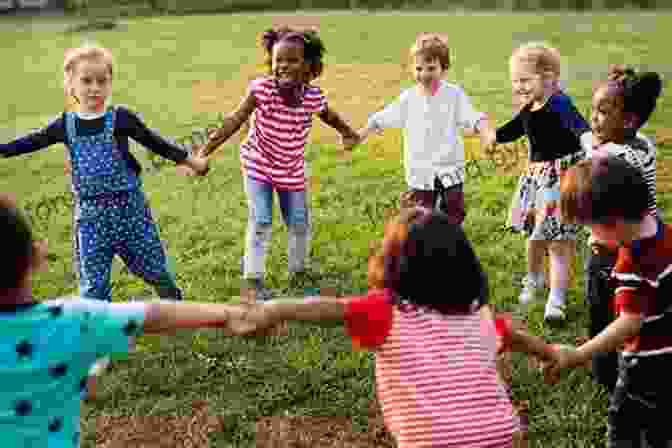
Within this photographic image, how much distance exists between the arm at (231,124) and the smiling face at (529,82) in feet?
5.04

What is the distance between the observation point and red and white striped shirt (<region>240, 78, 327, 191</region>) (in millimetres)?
5211

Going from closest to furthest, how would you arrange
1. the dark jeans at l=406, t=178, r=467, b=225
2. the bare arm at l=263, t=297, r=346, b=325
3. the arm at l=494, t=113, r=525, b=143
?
the bare arm at l=263, t=297, r=346, b=325
the arm at l=494, t=113, r=525, b=143
the dark jeans at l=406, t=178, r=467, b=225

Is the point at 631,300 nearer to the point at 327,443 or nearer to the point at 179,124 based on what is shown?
the point at 327,443

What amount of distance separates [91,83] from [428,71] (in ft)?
6.48

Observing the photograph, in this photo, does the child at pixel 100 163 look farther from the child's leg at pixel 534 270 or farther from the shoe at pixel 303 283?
the child's leg at pixel 534 270

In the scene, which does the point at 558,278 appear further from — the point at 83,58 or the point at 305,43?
the point at 83,58

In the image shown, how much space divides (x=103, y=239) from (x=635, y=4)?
63.0 feet

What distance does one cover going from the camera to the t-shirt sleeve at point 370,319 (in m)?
2.47

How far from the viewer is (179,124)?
11.1 meters

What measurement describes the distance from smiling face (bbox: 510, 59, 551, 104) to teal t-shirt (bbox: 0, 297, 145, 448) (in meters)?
3.10

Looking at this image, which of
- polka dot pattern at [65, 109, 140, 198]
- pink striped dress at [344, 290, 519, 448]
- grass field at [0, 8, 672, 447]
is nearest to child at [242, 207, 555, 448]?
pink striped dress at [344, 290, 519, 448]

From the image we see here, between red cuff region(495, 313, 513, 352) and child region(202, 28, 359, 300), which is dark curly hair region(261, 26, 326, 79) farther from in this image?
red cuff region(495, 313, 513, 352)

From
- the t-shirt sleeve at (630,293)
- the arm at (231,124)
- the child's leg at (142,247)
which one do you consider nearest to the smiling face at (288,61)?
the arm at (231,124)

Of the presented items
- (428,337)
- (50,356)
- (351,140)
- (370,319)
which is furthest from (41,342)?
(351,140)
